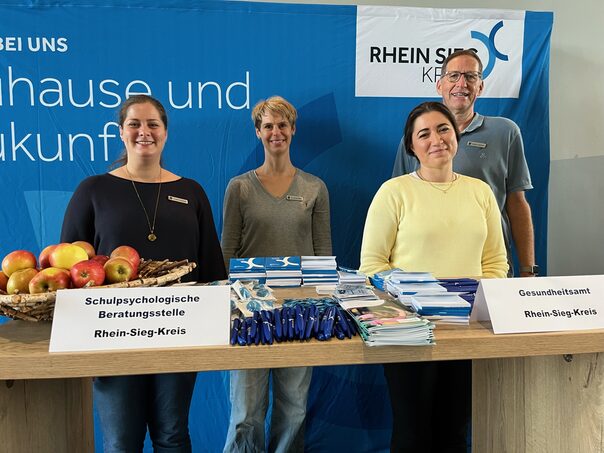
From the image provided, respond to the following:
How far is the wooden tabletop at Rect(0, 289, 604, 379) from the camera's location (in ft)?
3.00

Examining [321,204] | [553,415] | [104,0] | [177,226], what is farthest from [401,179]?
[104,0]

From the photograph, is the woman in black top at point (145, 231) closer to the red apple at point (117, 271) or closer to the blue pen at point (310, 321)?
the red apple at point (117, 271)

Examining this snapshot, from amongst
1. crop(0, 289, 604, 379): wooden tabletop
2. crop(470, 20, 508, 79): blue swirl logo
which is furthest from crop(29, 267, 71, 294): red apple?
crop(470, 20, 508, 79): blue swirl logo

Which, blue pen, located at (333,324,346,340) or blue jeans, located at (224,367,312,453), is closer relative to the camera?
blue pen, located at (333,324,346,340)

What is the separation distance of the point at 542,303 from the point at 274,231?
4.73 ft

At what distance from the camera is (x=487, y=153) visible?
8.41ft

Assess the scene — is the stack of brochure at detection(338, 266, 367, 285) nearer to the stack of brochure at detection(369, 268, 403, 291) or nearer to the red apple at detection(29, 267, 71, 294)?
the stack of brochure at detection(369, 268, 403, 291)

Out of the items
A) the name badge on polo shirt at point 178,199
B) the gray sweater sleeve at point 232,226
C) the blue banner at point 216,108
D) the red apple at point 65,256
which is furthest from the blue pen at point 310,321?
the blue banner at point 216,108

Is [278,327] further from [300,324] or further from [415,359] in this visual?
[415,359]

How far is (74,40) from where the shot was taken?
242cm

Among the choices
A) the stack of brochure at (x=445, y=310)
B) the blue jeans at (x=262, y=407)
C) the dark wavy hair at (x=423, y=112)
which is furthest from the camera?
the blue jeans at (x=262, y=407)

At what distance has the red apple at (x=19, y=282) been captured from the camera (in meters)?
1.00

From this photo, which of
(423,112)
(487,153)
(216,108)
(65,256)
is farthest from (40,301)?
(487,153)

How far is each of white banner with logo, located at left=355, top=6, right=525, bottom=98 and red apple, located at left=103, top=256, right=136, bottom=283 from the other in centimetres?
186
